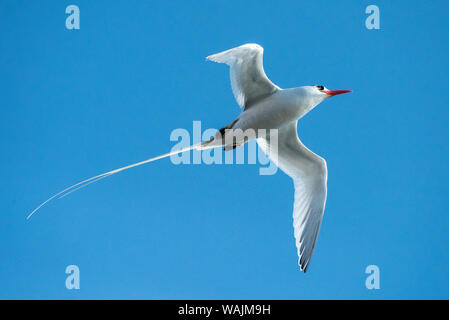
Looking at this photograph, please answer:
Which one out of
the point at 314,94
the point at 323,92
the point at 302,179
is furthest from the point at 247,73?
the point at 302,179

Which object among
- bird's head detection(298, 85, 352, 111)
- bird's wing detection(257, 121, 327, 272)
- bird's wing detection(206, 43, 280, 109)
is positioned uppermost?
bird's wing detection(206, 43, 280, 109)

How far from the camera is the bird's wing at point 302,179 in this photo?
21.1 feet

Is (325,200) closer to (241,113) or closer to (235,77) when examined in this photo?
(241,113)

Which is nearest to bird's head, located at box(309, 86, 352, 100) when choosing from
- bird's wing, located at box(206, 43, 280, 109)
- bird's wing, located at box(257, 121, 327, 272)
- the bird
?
the bird

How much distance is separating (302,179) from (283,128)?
0.86 metres

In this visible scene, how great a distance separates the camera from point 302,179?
690 cm

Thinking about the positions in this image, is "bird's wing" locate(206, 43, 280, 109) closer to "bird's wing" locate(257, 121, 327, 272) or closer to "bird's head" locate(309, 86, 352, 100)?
"bird's head" locate(309, 86, 352, 100)

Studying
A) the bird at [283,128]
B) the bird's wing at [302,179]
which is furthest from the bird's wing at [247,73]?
the bird's wing at [302,179]

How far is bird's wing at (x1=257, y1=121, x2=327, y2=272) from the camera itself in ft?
21.1

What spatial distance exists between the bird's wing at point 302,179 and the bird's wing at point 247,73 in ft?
2.33

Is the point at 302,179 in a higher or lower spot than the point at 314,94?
lower

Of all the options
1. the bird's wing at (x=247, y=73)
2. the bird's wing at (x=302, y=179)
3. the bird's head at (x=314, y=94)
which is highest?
the bird's wing at (x=247, y=73)

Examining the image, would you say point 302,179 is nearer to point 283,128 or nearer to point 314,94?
point 283,128

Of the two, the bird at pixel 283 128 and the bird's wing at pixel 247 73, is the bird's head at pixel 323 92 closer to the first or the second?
the bird at pixel 283 128
